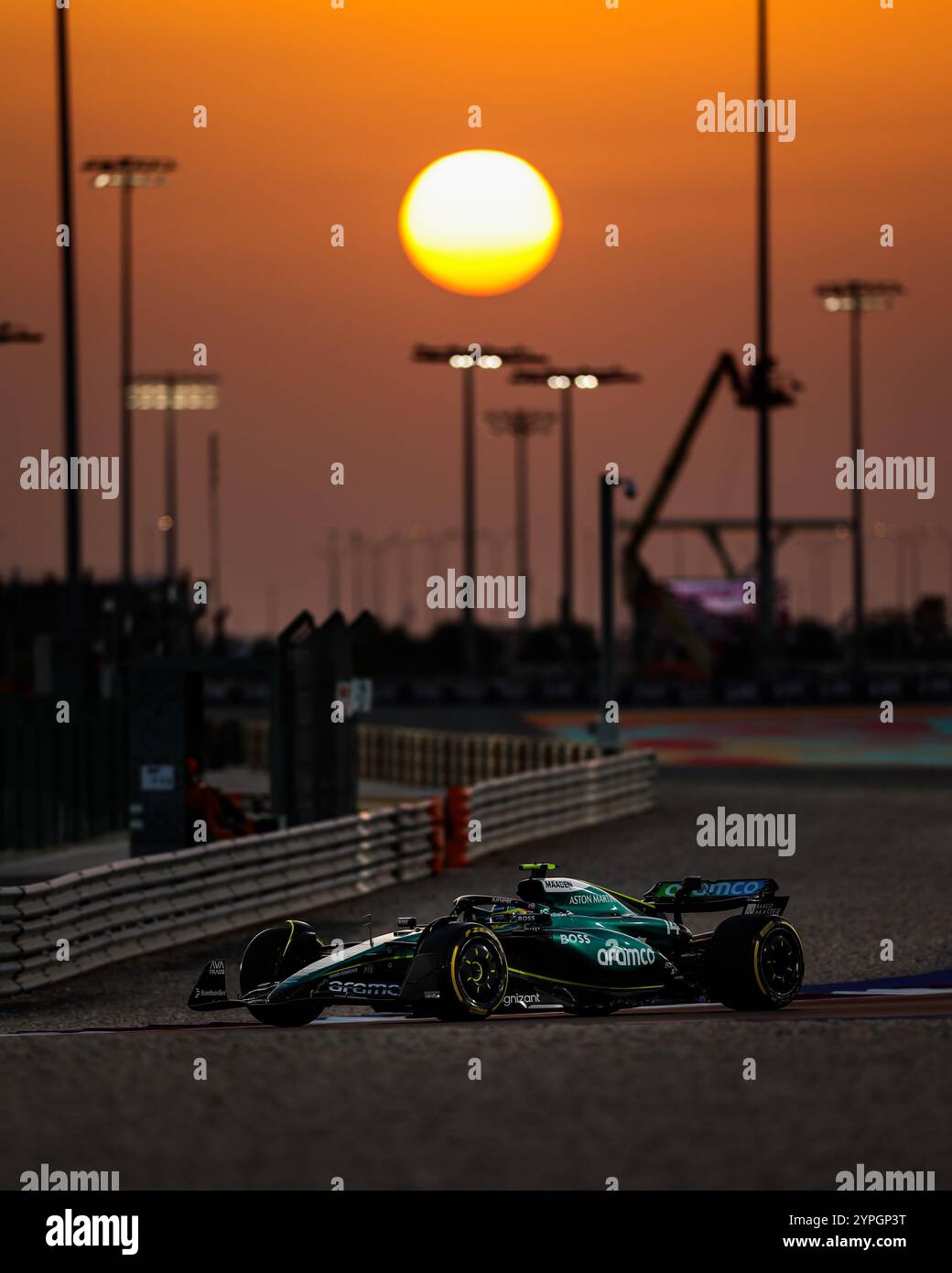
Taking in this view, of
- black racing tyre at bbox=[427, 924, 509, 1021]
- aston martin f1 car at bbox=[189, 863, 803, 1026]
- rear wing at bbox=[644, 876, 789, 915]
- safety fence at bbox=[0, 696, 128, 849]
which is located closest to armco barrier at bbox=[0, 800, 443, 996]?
aston martin f1 car at bbox=[189, 863, 803, 1026]

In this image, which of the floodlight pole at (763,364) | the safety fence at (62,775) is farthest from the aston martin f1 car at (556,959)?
the floodlight pole at (763,364)

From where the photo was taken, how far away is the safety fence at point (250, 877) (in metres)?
16.7

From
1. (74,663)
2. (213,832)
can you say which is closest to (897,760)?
(74,663)

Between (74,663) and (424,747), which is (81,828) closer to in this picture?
(74,663)

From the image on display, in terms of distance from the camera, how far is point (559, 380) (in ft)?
250

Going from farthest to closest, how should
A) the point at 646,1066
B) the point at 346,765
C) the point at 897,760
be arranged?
the point at 897,760 → the point at 346,765 → the point at 646,1066

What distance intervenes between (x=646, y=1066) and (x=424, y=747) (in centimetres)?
2771

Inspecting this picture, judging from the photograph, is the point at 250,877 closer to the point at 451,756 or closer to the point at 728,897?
the point at 728,897

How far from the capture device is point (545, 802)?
27484 mm

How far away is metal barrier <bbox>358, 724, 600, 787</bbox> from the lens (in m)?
34.3

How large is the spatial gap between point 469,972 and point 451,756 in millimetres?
25363

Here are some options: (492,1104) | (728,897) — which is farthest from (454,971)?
(492,1104)

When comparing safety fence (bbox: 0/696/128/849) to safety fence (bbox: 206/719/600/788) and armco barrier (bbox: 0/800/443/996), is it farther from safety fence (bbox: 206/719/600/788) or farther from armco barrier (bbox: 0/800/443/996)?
safety fence (bbox: 206/719/600/788)
